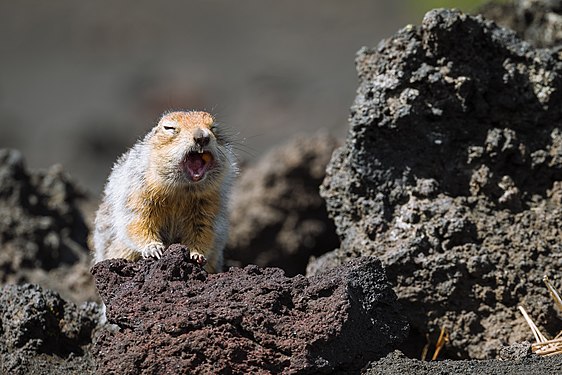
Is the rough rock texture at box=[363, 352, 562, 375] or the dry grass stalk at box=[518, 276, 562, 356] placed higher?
the dry grass stalk at box=[518, 276, 562, 356]

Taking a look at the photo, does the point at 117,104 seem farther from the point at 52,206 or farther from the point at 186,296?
the point at 186,296

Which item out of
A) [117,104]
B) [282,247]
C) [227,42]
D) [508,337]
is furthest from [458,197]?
[227,42]

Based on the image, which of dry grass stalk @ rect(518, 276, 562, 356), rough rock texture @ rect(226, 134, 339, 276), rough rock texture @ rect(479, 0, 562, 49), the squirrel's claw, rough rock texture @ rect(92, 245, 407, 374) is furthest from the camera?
rough rock texture @ rect(226, 134, 339, 276)

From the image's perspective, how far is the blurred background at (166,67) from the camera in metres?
19.3

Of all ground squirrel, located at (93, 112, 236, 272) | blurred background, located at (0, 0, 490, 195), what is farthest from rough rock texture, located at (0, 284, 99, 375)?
blurred background, located at (0, 0, 490, 195)

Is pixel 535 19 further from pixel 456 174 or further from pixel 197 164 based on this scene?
pixel 197 164

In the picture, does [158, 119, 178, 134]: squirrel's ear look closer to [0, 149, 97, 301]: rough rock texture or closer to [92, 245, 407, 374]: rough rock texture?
[92, 245, 407, 374]: rough rock texture

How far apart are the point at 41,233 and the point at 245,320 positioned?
422 cm


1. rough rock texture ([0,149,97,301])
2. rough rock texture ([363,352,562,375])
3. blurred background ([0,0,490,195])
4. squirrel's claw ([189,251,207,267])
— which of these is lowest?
rough rock texture ([363,352,562,375])

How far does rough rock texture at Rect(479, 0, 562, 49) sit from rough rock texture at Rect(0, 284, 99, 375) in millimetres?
4404

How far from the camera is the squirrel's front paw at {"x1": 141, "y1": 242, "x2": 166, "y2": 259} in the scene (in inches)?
225

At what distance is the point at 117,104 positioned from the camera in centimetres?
2166

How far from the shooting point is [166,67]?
2391 centimetres

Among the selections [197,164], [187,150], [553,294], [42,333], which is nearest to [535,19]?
[553,294]
